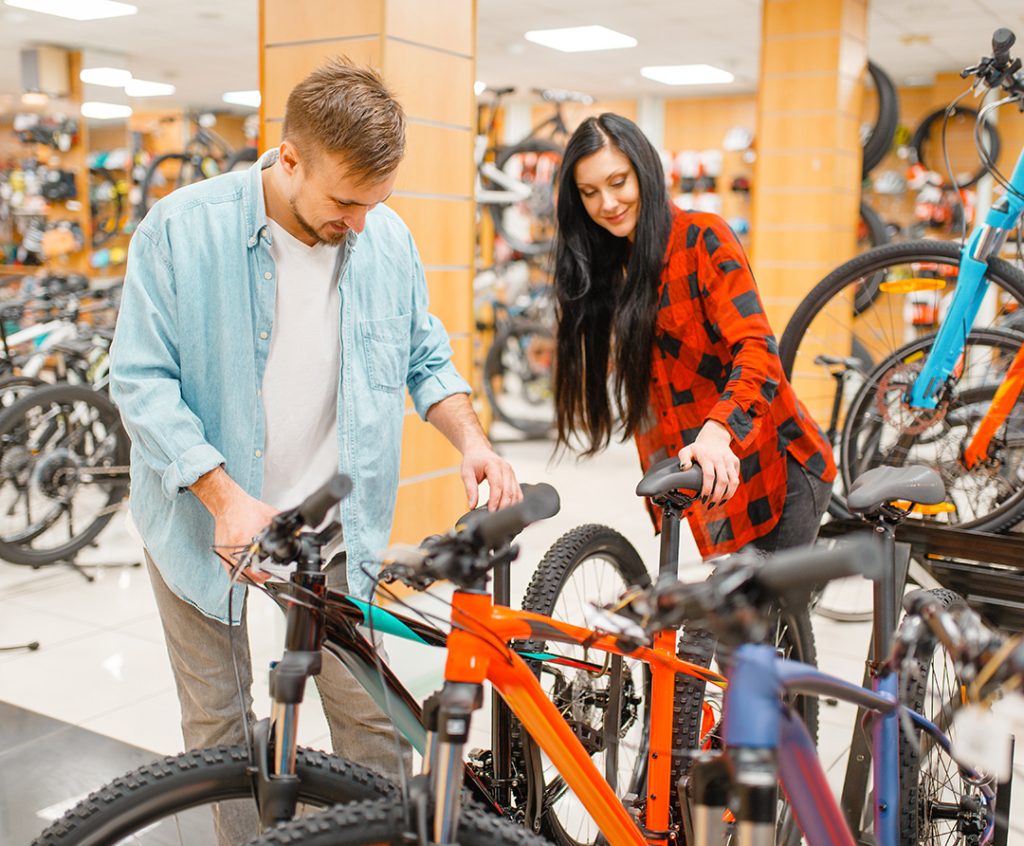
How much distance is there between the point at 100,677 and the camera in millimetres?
3117

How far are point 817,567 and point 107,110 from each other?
37.9 feet

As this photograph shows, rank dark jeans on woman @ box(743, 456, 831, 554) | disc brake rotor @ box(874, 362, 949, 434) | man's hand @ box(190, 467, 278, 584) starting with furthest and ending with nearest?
disc brake rotor @ box(874, 362, 949, 434), dark jeans on woman @ box(743, 456, 831, 554), man's hand @ box(190, 467, 278, 584)

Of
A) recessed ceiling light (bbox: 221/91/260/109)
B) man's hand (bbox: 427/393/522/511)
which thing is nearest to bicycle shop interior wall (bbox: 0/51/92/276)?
recessed ceiling light (bbox: 221/91/260/109)

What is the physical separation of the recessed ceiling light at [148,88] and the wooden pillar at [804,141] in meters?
8.42

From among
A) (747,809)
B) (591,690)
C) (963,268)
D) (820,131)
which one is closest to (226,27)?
(820,131)

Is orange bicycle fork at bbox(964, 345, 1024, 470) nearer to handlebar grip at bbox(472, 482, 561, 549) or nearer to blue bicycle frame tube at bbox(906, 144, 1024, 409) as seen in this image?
blue bicycle frame tube at bbox(906, 144, 1024, 409)

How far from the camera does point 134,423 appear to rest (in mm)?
1393

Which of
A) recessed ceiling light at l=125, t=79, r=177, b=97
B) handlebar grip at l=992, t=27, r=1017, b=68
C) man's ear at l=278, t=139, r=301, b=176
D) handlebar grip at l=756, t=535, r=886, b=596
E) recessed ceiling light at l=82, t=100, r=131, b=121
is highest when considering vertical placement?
recessed ceiling light at l=125, t=79, r=177, b=97

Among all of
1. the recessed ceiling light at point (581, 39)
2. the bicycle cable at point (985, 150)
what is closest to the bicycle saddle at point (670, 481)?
the bicycle cable at point (985, 150)

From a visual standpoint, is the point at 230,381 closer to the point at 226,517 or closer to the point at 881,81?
the point at 226,517

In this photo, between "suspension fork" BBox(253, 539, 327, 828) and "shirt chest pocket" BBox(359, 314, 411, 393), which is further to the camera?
"shirt chest pocket" BBox(359, 314, 411, 393)

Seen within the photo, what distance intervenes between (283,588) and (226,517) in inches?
6.6

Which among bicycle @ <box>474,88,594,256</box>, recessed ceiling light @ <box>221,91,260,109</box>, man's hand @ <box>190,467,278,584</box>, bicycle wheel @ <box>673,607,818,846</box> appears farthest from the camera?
recessed ceiling light @ <box>221,91,260,109</box>

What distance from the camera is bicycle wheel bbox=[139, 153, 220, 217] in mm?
8891
